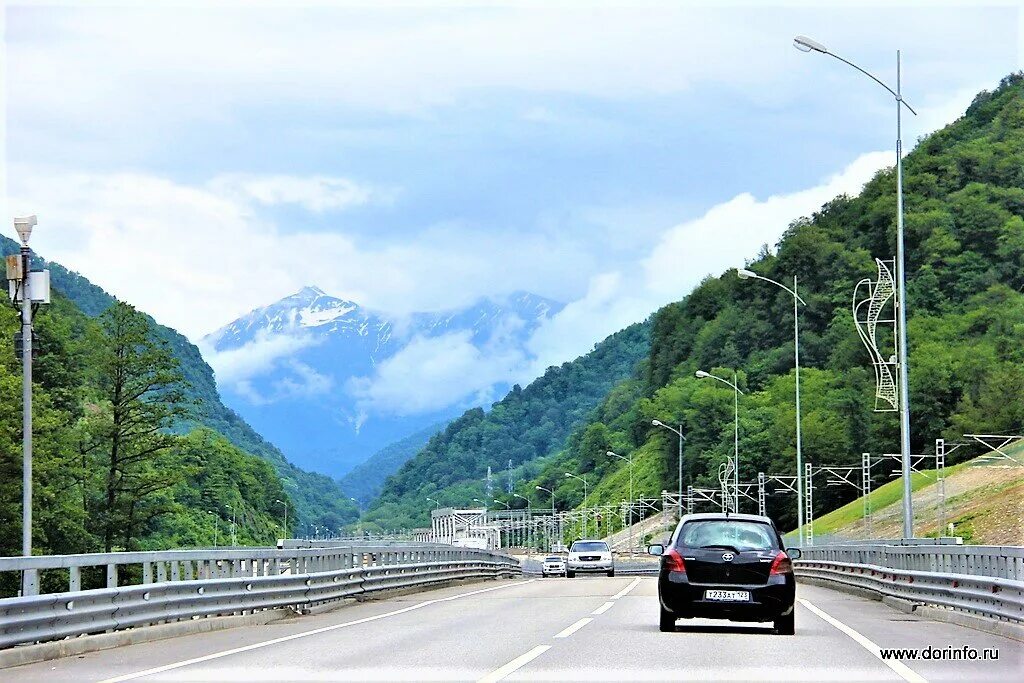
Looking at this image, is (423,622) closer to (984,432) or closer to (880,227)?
(984,432)

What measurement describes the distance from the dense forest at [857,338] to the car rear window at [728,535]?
99.2m

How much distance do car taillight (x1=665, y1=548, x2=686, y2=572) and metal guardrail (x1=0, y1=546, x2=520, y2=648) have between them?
702 cm

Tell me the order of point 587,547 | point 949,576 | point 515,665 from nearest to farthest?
point 515,665
point 949,576
point 587,547

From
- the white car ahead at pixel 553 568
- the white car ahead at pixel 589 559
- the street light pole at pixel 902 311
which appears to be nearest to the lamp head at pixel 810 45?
the street light pole at pixel 902 311

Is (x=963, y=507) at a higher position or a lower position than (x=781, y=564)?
higher

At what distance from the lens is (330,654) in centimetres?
1738

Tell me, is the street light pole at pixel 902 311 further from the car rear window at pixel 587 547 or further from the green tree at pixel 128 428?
the green tree at pixel 128 428

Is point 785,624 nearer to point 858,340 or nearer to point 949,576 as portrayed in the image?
point 949,576

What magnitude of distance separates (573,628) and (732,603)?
2.58 metres

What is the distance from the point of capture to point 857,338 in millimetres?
152625

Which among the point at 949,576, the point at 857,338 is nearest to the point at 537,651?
the point at 949,576

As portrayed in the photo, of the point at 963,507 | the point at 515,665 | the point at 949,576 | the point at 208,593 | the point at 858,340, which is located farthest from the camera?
the point at 858,340

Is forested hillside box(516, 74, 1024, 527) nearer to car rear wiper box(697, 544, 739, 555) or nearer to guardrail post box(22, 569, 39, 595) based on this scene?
car rear wiper box(697, 544, 739, 555)

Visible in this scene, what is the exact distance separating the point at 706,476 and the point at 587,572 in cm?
10321
